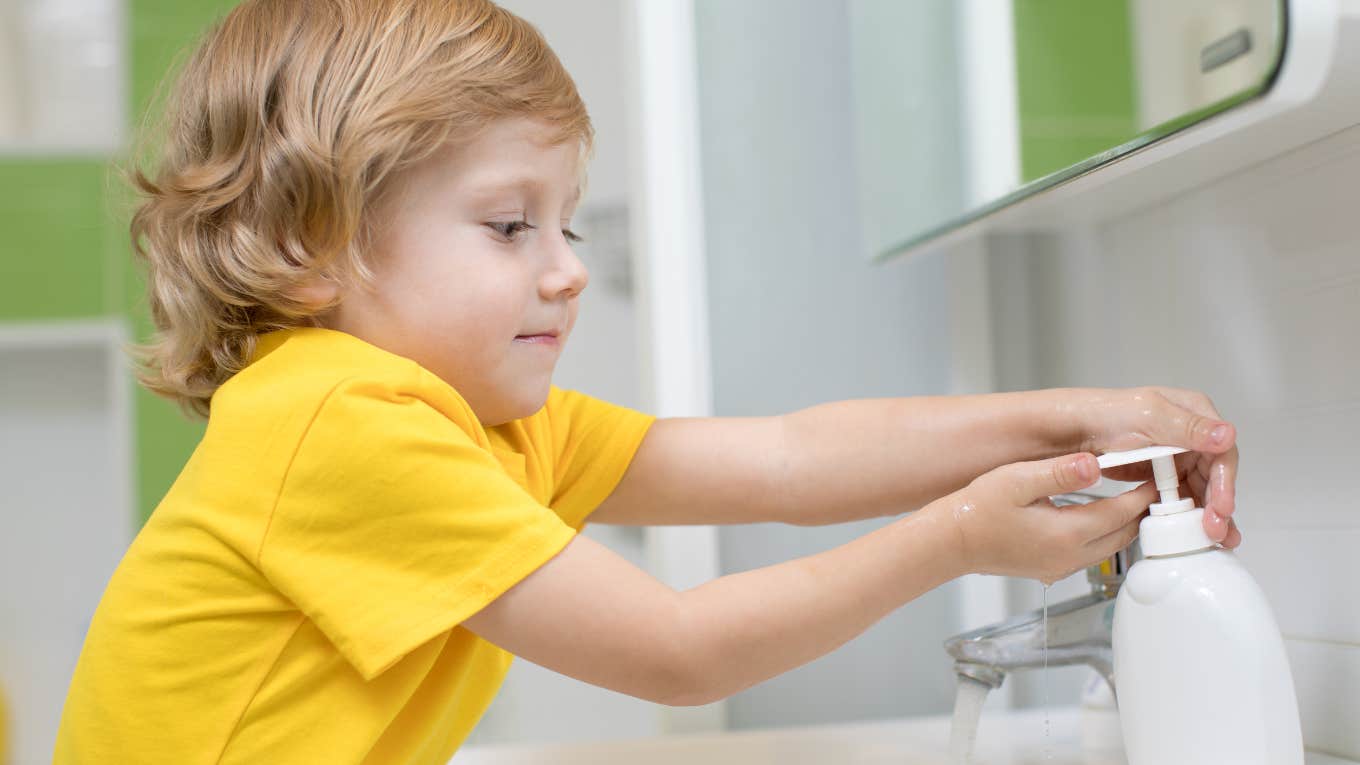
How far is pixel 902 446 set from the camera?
0.78 m

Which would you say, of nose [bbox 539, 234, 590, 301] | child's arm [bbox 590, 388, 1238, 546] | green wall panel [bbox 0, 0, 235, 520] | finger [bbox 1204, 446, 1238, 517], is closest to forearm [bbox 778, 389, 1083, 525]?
child's arm [bbox 590, 388, 1238, 546]

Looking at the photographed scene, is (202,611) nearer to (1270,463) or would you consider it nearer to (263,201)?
(263,201)

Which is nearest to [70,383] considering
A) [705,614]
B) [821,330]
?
[821,330]

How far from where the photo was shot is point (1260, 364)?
0.78m

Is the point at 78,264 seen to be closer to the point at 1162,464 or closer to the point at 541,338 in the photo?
the point at 541,338

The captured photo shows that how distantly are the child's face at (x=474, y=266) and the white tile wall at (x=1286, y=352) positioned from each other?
0.44m

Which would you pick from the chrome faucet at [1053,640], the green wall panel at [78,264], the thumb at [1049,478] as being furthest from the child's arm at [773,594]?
the green wall panel at [78,264]

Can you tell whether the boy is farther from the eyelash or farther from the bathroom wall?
the bathroom wall

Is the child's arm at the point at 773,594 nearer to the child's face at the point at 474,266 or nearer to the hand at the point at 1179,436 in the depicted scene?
the hand at the point at 1179,436

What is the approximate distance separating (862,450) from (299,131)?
394mm

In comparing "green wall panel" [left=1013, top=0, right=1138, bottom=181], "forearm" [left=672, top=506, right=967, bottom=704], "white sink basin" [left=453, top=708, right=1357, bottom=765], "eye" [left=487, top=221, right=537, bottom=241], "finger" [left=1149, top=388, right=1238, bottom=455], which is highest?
"green wall panel" [left=1013, top=0, right=1138, bottom=181]

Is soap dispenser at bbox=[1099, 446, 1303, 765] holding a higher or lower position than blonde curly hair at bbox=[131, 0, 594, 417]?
lower

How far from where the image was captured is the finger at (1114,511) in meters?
0.60

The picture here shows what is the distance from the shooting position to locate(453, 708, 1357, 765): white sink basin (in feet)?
2.81
